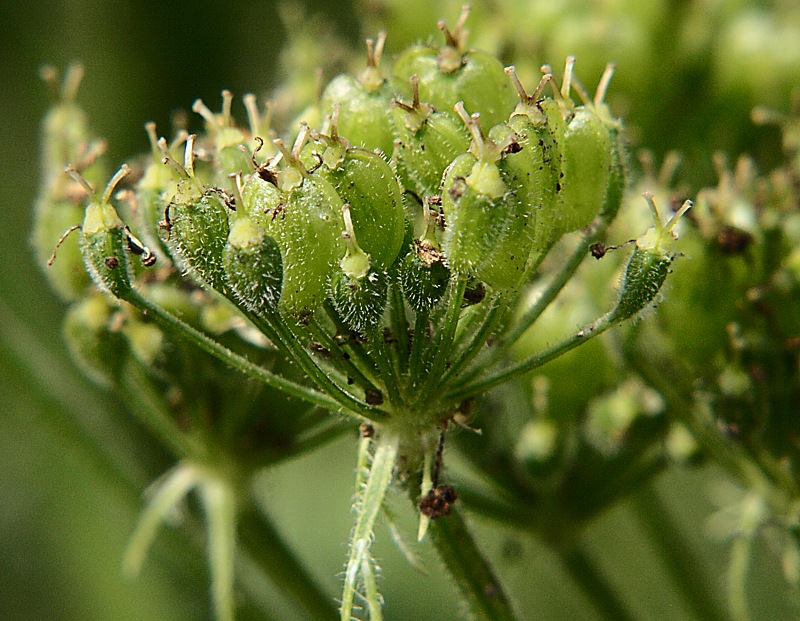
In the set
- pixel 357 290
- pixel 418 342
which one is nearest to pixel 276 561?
pixel 418 342

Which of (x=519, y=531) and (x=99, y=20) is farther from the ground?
(x=99, y=20)

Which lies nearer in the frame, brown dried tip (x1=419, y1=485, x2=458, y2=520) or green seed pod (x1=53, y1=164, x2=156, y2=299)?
green seed pod (x1=53, y1=164, x2=156, y2=299)

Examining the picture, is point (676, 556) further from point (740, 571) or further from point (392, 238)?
point (392, 238)

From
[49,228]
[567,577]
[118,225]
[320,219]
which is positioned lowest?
[567,577]

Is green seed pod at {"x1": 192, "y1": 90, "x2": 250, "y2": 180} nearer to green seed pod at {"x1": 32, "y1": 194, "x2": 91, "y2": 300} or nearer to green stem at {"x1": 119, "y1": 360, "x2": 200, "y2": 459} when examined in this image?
green seed pod at {"x1": 32, "y1": 194, "x2": 91, "y2": 300}

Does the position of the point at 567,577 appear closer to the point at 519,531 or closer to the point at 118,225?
the point at 519,531

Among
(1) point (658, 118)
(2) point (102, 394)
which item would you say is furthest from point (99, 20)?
(1) point (658, 118)

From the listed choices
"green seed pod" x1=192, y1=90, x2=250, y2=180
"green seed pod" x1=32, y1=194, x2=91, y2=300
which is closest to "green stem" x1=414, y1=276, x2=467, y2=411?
"green seed pod" x1=192, y1=90, x2=250, y2=180
